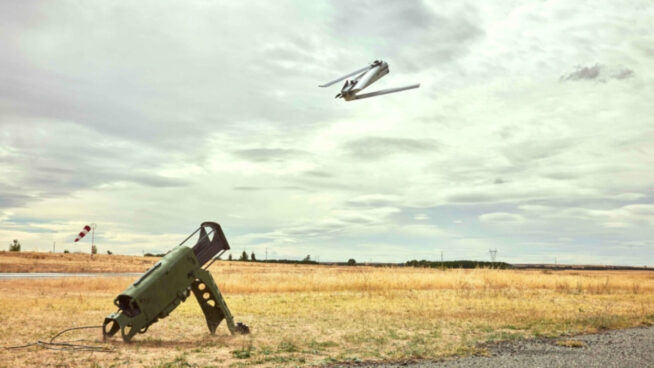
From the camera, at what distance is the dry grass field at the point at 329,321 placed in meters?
11.1

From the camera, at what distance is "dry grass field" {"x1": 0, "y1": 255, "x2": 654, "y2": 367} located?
11.1 meters

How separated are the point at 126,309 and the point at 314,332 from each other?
5023 mm

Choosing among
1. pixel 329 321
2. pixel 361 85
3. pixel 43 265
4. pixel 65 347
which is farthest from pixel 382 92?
pixel 43 265

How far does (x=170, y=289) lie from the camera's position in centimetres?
1216

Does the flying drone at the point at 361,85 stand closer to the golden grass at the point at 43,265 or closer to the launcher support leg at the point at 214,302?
the launcher support leg at the point at 214,302

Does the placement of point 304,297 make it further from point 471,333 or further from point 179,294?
point 179,294

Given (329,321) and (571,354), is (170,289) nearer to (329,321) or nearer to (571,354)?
(329,321)

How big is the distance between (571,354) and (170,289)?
8.93 m

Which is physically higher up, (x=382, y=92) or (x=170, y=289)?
(x=382, y=92)

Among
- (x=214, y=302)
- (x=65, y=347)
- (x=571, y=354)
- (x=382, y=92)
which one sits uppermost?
(x=382, y=92)

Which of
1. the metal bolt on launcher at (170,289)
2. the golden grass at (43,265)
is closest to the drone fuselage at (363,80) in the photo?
the metal bolt on launcher at (170,289)

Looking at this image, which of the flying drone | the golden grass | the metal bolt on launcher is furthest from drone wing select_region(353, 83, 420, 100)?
the golden grass

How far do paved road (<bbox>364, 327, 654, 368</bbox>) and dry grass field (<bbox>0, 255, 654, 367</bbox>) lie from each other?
73 cm

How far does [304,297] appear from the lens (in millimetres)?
25484
